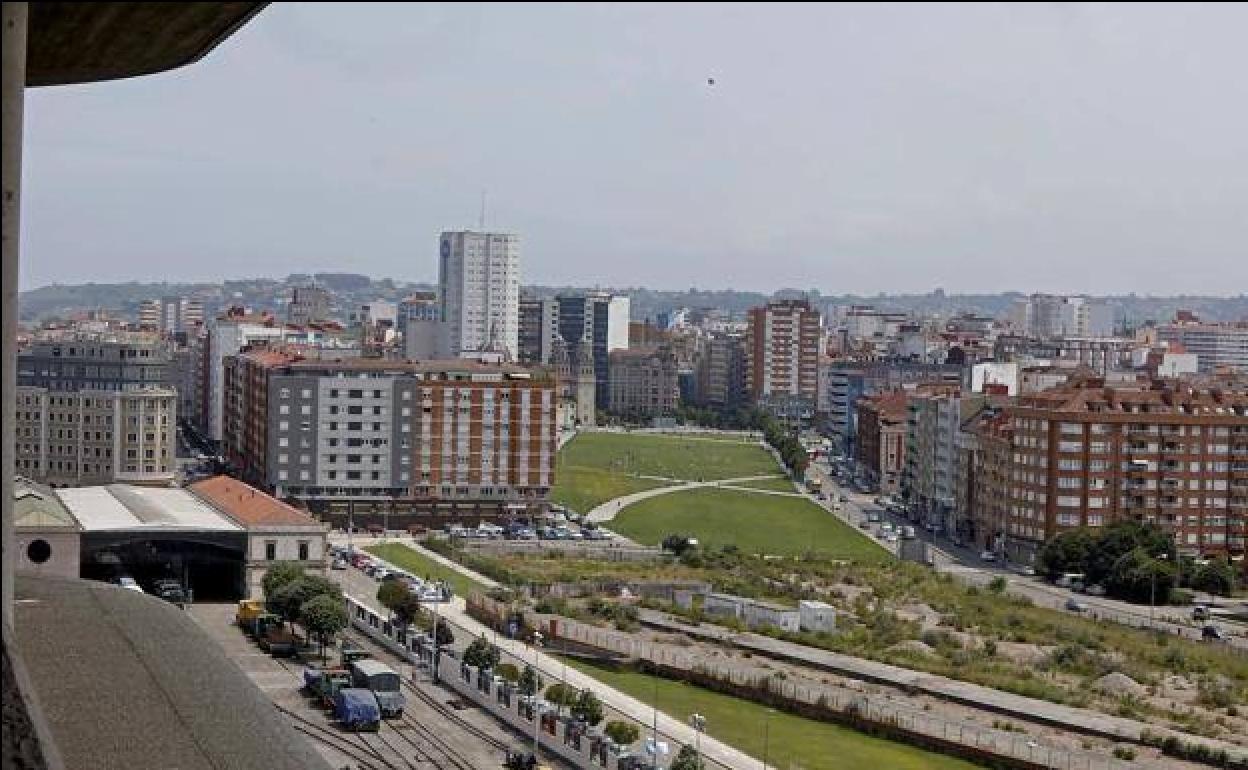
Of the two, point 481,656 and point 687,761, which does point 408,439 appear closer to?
point 481,656

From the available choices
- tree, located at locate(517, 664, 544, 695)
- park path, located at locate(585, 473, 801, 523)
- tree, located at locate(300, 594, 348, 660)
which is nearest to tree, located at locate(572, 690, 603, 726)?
tree, located at locate(517, 664, 544, 695)

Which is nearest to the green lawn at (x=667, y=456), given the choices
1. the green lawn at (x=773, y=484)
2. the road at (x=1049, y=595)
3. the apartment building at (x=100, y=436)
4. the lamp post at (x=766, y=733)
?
the green lawn at (x=773, y=484)

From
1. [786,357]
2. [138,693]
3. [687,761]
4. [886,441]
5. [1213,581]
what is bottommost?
[1213,581]

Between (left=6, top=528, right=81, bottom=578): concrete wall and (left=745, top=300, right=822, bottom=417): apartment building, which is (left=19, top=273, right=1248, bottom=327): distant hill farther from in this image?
(left=6, top=528, right=81, bottom=578): concrete wall

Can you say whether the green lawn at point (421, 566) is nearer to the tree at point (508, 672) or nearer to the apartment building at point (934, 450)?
the tree at point (508, 672)

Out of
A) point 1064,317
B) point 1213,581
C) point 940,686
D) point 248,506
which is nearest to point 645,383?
point 1064,317

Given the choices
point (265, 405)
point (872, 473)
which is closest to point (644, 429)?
point (872, 473)
